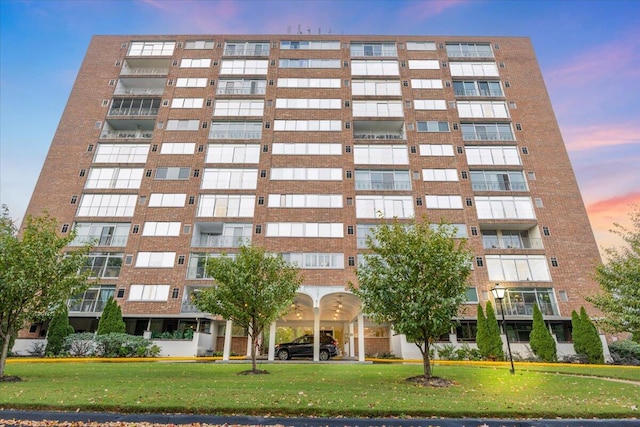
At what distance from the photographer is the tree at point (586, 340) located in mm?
25406

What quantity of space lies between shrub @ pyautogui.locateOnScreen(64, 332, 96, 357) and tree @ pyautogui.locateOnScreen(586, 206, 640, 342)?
31089mm

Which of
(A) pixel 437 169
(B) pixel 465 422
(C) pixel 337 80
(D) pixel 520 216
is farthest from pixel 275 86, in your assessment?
(B) pixel 465 422

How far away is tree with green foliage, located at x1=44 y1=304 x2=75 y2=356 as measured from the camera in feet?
80.5

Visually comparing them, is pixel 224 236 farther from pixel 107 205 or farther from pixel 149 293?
pixel 107 205

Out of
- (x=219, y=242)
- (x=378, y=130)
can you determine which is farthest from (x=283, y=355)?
(x=378, y=130)

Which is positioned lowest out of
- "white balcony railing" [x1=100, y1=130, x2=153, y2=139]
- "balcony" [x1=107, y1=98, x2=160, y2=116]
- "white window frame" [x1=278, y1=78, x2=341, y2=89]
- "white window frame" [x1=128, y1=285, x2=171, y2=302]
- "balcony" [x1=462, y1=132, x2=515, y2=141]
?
"white window frame" [x1=128, y1=285, x2=171, y2=302]

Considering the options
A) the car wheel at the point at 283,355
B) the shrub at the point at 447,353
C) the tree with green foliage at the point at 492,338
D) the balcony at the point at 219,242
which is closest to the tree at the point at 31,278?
the car wheel at the point at 283,355

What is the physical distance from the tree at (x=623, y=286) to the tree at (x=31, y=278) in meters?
23.8

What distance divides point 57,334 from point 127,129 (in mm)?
23633

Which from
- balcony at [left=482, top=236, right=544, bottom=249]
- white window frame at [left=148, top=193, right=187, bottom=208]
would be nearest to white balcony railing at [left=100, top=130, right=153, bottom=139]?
white window frame at [left=148, top=193, right=187, bottom=208]

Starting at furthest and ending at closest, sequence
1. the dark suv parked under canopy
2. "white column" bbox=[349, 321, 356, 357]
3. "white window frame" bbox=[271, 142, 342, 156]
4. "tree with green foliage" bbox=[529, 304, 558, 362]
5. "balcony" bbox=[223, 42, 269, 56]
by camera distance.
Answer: "balcony" bbox=[223, 42, 269, 56]
"white window frame" bbox=[271, 142, 342, 156]
"white column" bbox=[349, 321, 356, 357]
"tree with green foliage" bbox=[529, 304, 558, 362]
the dark suv parked under canopy

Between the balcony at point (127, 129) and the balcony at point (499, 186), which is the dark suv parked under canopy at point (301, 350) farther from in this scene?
the balcony at point (127, 129)

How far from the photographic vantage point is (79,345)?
2477 cm

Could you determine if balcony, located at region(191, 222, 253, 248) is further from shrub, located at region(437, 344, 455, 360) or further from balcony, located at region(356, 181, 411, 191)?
shrub, located at region(437, 344, 455, 360)
